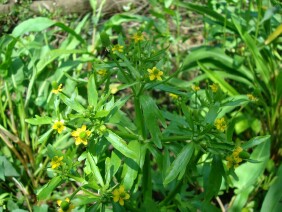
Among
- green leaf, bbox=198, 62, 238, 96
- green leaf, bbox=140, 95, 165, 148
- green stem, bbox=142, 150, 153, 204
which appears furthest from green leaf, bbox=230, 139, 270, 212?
green leaf, bbox=140, 95, 165, 148

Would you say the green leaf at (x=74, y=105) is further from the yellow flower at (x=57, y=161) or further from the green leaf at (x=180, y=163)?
the green leaf at (x=180, y=163)

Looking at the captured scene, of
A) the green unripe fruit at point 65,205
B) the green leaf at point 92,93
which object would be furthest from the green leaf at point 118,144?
the green unripe fruit at point 65,205

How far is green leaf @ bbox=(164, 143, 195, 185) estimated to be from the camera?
130cm

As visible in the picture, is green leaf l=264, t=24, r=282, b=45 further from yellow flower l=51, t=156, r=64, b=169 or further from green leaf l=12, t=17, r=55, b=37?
yellow flower l=51, t=156, r=64, b=169

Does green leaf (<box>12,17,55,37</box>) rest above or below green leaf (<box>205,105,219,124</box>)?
below

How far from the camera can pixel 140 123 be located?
1.47 meters

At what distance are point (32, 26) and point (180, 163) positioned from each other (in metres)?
1.43

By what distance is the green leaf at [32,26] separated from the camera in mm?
2387

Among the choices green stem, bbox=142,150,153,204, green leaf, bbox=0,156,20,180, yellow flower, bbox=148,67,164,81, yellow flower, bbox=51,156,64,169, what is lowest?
green leaf, bbox=0,156,20,180

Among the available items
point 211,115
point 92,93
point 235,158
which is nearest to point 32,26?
point 92,93

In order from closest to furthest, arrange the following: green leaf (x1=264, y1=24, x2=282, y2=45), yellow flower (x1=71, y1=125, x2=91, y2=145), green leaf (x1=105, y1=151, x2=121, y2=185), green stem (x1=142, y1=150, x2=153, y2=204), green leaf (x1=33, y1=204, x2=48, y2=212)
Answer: yellow flower (x1=71, y1=125, x2=91, y2=145) < green leaf (x1=105, y1=151, x2=121, y2=185) < green stem (x1=142, y1=150, x2=153, y2=204) < green leaf (x1=33, y1=204, x2=48, y2=212) < green leaf (x1=264, y1=24, x2=282, y2=45)

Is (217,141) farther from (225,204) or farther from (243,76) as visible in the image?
(243,76)

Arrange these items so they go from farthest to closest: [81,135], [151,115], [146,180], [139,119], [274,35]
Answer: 1. [274,35]
2. [146,180]
3. [139,119]
4. [151,115]
5. [81,135]

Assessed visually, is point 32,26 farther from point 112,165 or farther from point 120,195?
point 120,195
